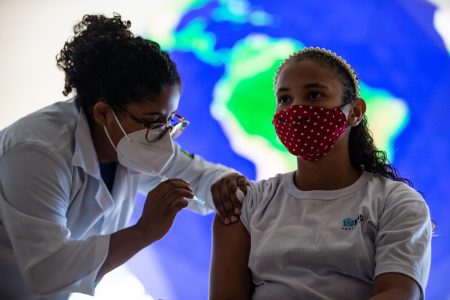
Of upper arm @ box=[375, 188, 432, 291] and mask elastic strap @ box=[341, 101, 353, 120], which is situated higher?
mask elastic strap @ box=[341, 101, 353, 120]

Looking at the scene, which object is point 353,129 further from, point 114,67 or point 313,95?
point 114,67

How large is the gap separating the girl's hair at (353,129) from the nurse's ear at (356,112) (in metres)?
0.02

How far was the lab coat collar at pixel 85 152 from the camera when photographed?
160 centimetres

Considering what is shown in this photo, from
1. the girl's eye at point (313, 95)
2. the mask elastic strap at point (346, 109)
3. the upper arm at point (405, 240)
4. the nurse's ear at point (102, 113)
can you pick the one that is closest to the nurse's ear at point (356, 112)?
the mask elastic strap at point (346, 109)

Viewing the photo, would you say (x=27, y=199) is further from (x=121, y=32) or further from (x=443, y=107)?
(x=443, y=107)

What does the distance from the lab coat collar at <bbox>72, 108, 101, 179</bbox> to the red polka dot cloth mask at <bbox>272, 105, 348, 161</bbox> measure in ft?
2.26

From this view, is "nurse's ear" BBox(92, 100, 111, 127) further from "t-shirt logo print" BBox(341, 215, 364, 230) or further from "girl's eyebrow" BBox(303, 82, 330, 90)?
"t-shirt logo print" BBox(341, 215, 364, 230)

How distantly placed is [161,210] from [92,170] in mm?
307

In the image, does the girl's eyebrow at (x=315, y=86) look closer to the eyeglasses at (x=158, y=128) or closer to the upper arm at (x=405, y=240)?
the upper arm at (x=405, y=240)

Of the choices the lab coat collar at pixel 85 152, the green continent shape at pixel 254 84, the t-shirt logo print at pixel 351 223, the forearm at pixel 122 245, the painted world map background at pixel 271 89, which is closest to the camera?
the t-shirt logo print at pixel 351 223

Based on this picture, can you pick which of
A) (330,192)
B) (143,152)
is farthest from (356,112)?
(143,152)

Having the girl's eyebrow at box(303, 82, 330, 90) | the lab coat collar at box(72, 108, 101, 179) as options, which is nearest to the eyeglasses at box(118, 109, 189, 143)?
the lab coat collar at box(72, 108, 101, 179)

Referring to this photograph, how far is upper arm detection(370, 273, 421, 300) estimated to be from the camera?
3.47 ft

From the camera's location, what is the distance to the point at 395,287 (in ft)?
3.51
